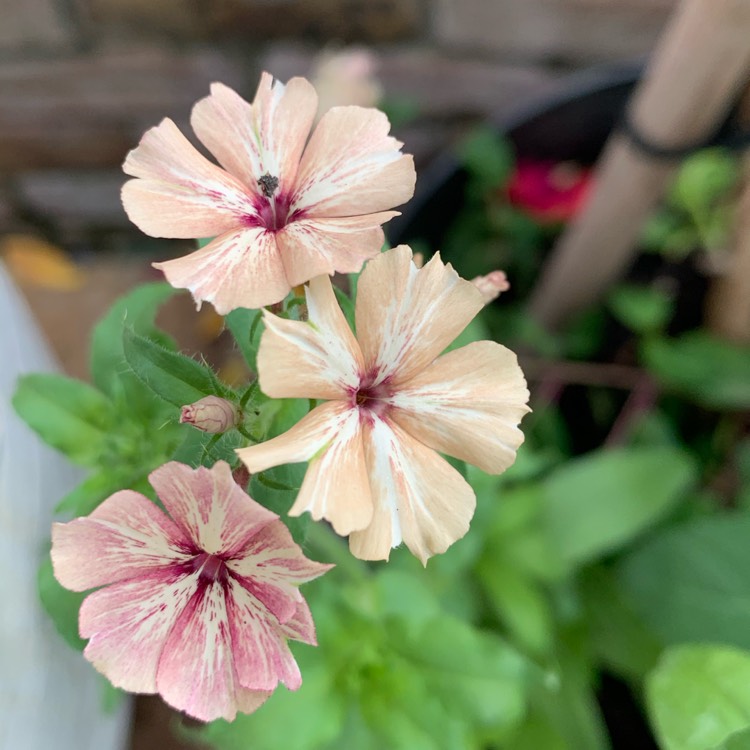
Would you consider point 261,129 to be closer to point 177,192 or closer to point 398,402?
point 177,192

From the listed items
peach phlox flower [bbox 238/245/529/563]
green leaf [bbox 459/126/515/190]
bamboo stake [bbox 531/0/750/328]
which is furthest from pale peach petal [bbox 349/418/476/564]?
green leaf [bbox 459/126/515/190]

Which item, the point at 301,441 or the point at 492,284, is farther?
the point at 492,284

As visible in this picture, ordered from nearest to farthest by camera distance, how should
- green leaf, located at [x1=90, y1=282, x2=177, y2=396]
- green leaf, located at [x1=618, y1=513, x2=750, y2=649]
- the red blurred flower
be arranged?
green leaf, located at [x1=90, y1=282, x2=177, y2=396], green leaf, located at [x1=618, y1=513, x2=750, y2=649], the red blurred flower

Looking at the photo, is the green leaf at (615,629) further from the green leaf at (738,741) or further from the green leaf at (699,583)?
the green leaf at (738,741)

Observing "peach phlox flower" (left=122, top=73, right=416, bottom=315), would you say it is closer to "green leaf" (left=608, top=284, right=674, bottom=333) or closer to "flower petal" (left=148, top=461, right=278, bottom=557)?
"flower petal" (left=148, top=461, right=278, bottom=557)

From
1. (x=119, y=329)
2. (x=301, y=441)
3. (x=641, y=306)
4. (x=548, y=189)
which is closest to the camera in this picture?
(x=301, y=441)

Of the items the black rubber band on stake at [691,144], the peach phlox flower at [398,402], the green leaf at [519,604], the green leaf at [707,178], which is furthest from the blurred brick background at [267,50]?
the peach phlox flower at [398,402]

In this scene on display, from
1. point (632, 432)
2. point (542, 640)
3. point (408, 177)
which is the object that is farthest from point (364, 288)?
point (632, 432)

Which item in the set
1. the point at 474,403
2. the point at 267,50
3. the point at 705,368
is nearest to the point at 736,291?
the point at 705,368
